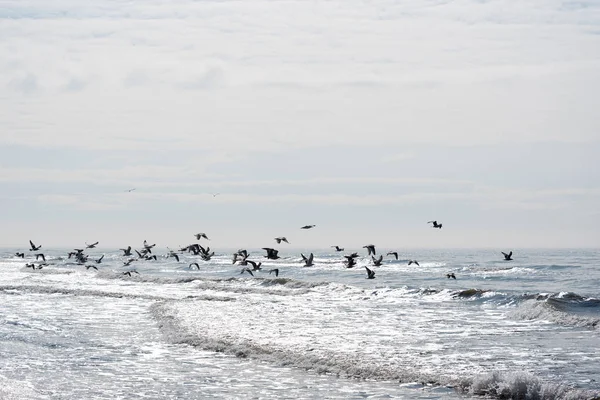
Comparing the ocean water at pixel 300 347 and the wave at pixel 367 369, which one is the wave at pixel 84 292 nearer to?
the ocean water at pixel 300 347

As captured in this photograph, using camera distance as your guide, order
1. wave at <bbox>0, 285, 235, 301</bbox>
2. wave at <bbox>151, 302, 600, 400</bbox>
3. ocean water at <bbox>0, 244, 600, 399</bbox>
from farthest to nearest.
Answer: wave at <bbox>0, 285, 235, 301</bbox>, ocean water at <bbox>0, 244, 600, 399</bbox>, wave at <bbox>151, 302, 600, 400</bbox>

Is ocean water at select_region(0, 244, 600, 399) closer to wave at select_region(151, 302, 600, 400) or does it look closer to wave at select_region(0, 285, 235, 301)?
wave at select_region(151, 302, 600, 400)

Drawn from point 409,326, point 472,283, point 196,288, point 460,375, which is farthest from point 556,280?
point 460,375

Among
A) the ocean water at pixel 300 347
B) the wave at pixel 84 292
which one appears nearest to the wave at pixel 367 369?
the ocean water at pixel 300 347

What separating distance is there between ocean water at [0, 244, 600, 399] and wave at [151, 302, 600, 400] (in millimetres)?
27

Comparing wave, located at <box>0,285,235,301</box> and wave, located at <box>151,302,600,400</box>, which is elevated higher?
wave, located at <box>0,285,235,301</box>

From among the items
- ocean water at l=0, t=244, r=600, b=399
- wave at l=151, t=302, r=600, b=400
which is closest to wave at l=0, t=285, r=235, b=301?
ocean water at l=0, t=244, r=600, b=399

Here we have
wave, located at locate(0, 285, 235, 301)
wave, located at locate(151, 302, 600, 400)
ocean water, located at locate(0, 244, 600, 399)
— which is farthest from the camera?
wave, located at locate(0, 285, 235, 301)

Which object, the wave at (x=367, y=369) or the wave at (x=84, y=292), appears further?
the wave at (x=84, y=292)

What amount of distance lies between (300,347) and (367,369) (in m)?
3.34

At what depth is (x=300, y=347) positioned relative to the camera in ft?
66.8

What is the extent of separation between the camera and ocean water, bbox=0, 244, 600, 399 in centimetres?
1540

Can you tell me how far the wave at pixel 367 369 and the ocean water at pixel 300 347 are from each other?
3 centimetres

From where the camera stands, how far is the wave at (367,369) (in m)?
14.9
